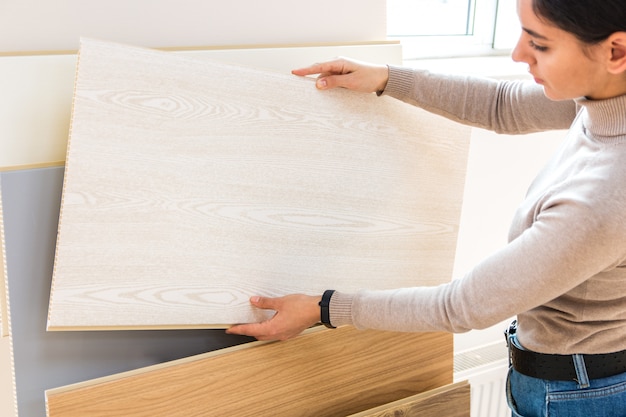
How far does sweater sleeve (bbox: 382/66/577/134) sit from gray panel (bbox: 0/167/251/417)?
28.3 inches

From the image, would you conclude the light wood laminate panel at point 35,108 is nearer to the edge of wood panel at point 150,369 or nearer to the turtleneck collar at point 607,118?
the edge of wood panel at point 150,369

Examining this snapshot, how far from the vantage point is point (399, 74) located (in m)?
1.48

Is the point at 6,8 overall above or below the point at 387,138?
above

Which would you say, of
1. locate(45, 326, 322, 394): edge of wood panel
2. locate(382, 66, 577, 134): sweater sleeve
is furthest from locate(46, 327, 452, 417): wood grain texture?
locate(382, 66, 577, 134): sweater sleeve

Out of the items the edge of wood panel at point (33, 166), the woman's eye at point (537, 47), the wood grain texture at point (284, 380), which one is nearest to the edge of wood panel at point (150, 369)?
the wood grain texture at point (284, 380)

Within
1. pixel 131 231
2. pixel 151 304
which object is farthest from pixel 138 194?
pixel 151 304

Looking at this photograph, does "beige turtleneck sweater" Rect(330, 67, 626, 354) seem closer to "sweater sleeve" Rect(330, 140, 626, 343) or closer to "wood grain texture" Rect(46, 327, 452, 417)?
"sweater sleeve" Rect(330, 140, 626, 343)

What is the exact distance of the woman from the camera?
1.07 m

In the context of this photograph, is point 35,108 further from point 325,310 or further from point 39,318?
point 325,310

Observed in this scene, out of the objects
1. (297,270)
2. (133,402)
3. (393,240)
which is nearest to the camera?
(133,402)

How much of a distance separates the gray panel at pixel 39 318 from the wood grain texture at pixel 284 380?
4.1 inches

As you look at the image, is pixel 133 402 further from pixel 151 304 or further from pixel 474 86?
pixel 474 86

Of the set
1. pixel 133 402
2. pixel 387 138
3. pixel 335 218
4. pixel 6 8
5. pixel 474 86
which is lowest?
pixel 133 402

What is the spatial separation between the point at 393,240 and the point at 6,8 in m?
0.89
